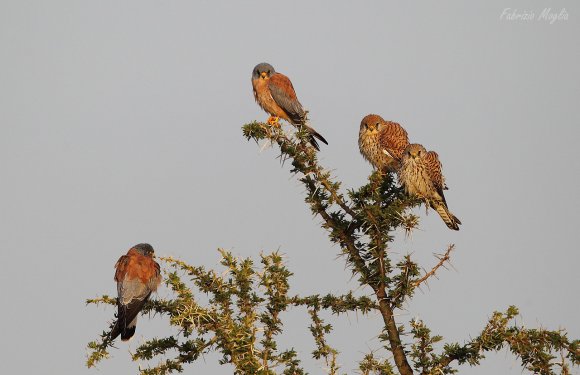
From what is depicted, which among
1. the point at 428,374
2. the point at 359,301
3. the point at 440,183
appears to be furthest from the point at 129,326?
the point at 440,183

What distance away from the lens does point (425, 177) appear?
854cm

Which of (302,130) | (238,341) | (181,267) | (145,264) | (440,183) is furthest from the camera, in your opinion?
(440,183)

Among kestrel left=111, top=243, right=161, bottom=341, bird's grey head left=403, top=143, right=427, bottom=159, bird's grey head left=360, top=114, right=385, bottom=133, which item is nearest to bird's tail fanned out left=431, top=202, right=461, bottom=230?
bird's grey head left=403, top=143, right=427, bottom=159

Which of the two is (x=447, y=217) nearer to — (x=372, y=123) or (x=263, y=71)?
(x=372, y=123)

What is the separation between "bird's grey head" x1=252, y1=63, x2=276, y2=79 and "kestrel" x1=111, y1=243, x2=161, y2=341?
13.1ft

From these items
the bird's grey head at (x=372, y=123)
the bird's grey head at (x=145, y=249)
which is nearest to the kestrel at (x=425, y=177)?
the bird's grey head at (x=372, y=123)

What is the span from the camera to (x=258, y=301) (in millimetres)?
5418

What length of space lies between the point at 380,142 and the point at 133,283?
3656mm

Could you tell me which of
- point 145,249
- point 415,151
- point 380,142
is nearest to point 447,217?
point 415,151

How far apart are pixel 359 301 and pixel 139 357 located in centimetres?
166

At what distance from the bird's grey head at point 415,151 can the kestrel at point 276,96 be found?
7.85 ft

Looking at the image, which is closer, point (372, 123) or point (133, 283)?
point (133, 283)

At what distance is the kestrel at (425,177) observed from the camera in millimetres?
8492

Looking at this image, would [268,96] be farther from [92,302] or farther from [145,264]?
[92,302]
